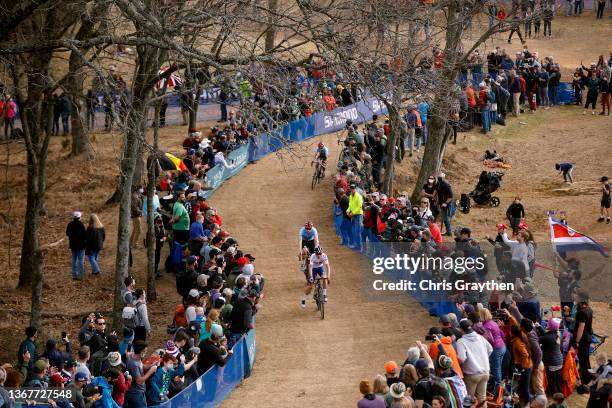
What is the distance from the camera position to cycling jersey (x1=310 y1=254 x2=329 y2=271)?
22891 millimetres

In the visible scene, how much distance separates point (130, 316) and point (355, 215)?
8.41 meters

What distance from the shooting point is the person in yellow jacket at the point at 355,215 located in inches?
1056

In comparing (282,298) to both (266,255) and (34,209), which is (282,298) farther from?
(34,209)

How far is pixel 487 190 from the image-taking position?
33.5 meters

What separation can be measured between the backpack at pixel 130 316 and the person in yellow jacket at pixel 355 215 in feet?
26.3

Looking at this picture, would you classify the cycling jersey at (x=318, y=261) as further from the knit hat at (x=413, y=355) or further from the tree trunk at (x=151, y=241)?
the knit hat at (x=413, y=355)

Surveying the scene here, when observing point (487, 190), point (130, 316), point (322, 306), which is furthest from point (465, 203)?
point (130, 316)

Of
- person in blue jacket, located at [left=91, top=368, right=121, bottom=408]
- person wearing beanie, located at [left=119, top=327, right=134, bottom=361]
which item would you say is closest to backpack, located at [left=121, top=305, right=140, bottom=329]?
person wearing beanie, located at [left=119, top=327, right=134, bottom=361]

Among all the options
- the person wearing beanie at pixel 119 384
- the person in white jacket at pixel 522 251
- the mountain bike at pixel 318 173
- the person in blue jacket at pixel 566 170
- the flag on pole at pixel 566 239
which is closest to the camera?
the person wearing beanie at pixel 119 384

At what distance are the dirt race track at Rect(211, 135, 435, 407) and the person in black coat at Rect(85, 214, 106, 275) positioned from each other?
3805 millimetres

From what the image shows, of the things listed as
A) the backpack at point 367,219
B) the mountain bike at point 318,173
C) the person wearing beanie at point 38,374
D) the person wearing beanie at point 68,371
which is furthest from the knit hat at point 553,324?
the mountain bike at point 318,173

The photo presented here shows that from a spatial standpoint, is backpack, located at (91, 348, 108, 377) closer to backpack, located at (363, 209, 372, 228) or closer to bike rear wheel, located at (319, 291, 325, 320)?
bike rear wheel, located at (319, 291, 325, 320)

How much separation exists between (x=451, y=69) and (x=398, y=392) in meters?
15.3

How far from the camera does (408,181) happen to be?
115 feet
